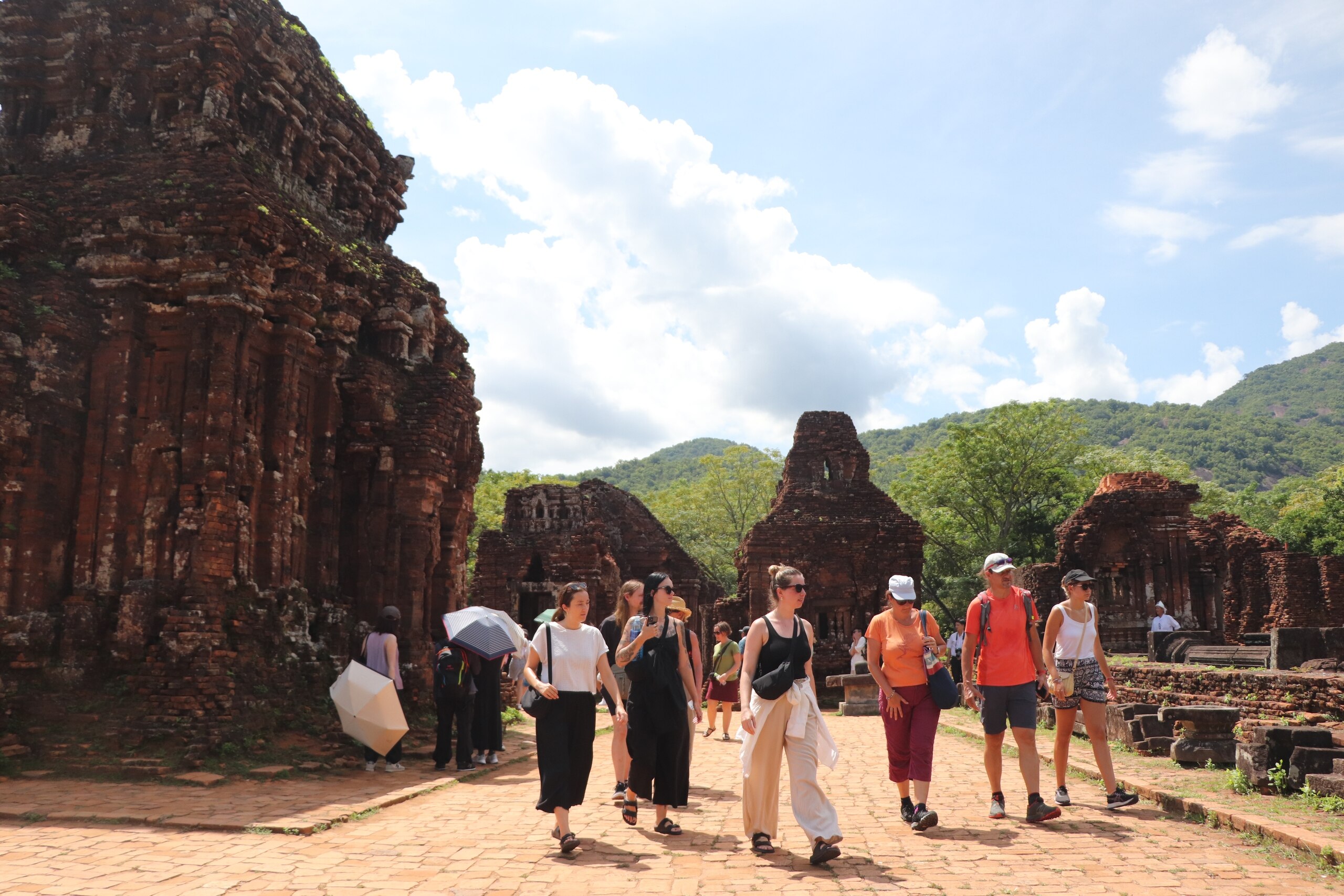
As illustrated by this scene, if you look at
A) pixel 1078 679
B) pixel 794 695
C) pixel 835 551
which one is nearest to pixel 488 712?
pixel 794 695

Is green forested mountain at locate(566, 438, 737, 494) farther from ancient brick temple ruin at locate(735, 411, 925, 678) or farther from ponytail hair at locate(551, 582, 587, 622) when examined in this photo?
ponytail hair at locate(551, 582, 587, 622)

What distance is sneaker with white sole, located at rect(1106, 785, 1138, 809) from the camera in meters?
7.22

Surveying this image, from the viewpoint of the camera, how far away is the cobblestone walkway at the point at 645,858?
17.1 feet

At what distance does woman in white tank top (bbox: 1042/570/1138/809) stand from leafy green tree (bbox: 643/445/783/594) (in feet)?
141

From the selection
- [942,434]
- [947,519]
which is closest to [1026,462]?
[947,519]

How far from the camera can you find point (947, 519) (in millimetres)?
43281

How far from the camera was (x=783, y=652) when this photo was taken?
6.17 m

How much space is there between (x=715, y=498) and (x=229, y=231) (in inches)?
1668

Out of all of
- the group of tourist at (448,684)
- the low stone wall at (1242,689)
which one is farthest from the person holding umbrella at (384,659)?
the low stone wall at (1242,689)

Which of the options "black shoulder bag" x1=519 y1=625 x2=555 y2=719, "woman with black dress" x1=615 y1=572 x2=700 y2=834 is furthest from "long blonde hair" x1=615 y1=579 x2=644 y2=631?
"black shoulder bag" x1=519 y1=625 x2=555 y2=719

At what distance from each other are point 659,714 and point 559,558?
22035 millimetres

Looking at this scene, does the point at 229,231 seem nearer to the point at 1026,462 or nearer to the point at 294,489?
the point at 294,489

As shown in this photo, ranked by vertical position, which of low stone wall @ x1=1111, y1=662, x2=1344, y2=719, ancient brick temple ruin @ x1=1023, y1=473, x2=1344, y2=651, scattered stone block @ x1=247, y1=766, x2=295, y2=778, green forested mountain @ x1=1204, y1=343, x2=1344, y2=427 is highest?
green forested mountain @ x1=1204, y1=343, x2=1344, y2=427

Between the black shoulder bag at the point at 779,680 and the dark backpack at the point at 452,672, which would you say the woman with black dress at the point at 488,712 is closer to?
the dark backpack at the point at 452,672
